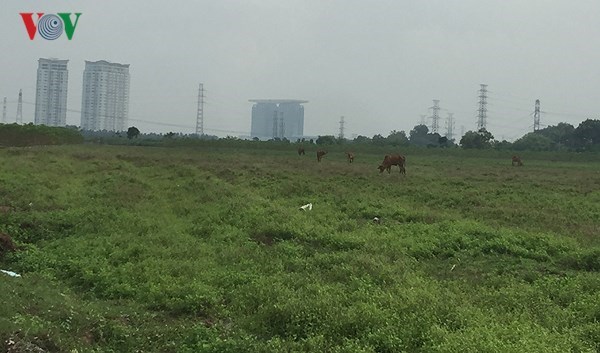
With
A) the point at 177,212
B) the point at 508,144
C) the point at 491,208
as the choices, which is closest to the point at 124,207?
the point at 177,212

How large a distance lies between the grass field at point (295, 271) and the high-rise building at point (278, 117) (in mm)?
104941

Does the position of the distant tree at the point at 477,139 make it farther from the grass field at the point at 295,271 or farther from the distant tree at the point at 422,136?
the grass field at the point at 295,271

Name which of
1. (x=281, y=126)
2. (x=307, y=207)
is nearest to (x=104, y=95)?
(x=281, y=126)

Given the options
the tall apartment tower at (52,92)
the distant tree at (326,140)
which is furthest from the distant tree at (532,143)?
the tall apartment tower at (52,92)

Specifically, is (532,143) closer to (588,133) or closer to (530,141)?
(530,141)

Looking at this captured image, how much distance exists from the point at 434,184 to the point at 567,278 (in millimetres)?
13459

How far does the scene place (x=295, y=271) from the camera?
31.0 feet

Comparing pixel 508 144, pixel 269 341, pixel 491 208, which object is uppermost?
pixel 508 144

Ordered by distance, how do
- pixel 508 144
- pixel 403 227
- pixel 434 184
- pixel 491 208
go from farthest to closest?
pixel 508 144
pixel 434 184
pixel 491 208
pixel 403 227

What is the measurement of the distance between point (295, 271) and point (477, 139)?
204 feet

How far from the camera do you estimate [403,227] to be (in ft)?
42.9

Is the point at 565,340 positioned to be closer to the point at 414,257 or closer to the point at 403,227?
the point at 414,257

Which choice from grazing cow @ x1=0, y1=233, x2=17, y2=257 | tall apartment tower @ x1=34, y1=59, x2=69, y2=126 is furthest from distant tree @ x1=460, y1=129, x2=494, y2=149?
grazing cow @ x1=0, y1=233, x2=17, y2=257

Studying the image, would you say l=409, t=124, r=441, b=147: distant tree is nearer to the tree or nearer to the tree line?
the tree line
